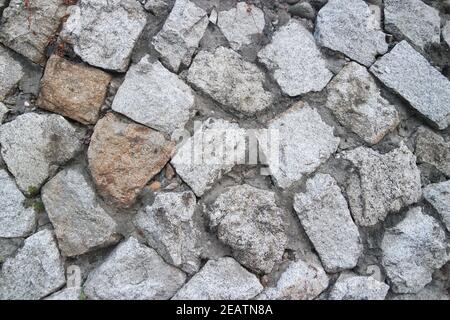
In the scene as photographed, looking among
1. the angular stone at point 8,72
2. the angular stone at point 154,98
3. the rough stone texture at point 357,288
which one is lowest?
the rough stone texture at point 357,288

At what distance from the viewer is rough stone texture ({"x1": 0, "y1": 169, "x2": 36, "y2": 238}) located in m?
1.81

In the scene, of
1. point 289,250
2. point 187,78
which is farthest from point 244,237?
point 187,78

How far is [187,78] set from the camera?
75.6 inches

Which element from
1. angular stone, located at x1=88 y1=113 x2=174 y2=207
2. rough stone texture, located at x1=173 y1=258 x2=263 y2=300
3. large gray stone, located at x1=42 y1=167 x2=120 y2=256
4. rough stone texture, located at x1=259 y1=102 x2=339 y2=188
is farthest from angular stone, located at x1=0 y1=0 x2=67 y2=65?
rough stone texture, located at x1=173 y1=258 x2=263 y2=300

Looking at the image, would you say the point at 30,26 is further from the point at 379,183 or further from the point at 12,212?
the point at 379,183

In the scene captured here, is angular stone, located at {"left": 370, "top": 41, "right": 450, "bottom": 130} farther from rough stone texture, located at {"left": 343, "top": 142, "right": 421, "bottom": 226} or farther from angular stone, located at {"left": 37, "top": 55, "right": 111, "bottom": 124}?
angular stone, located at {"left": 37, "top": 55, "right": 111, "bottom": 124}

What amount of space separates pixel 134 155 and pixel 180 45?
0.47 metres

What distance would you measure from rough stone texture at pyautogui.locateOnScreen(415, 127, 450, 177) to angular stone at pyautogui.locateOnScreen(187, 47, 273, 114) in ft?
2.21

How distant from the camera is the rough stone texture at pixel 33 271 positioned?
1.78 meters

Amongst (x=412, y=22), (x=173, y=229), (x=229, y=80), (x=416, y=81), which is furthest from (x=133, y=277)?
(x=412, y=22)

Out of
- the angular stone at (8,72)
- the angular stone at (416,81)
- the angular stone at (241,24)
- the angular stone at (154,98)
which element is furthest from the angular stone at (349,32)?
the angular stone at (8,72)

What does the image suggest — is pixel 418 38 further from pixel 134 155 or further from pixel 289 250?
pixel 134 155

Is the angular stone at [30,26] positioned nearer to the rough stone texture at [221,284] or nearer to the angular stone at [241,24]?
the angular stone at [241,24]

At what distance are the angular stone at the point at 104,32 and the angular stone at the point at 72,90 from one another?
2.3 inches
